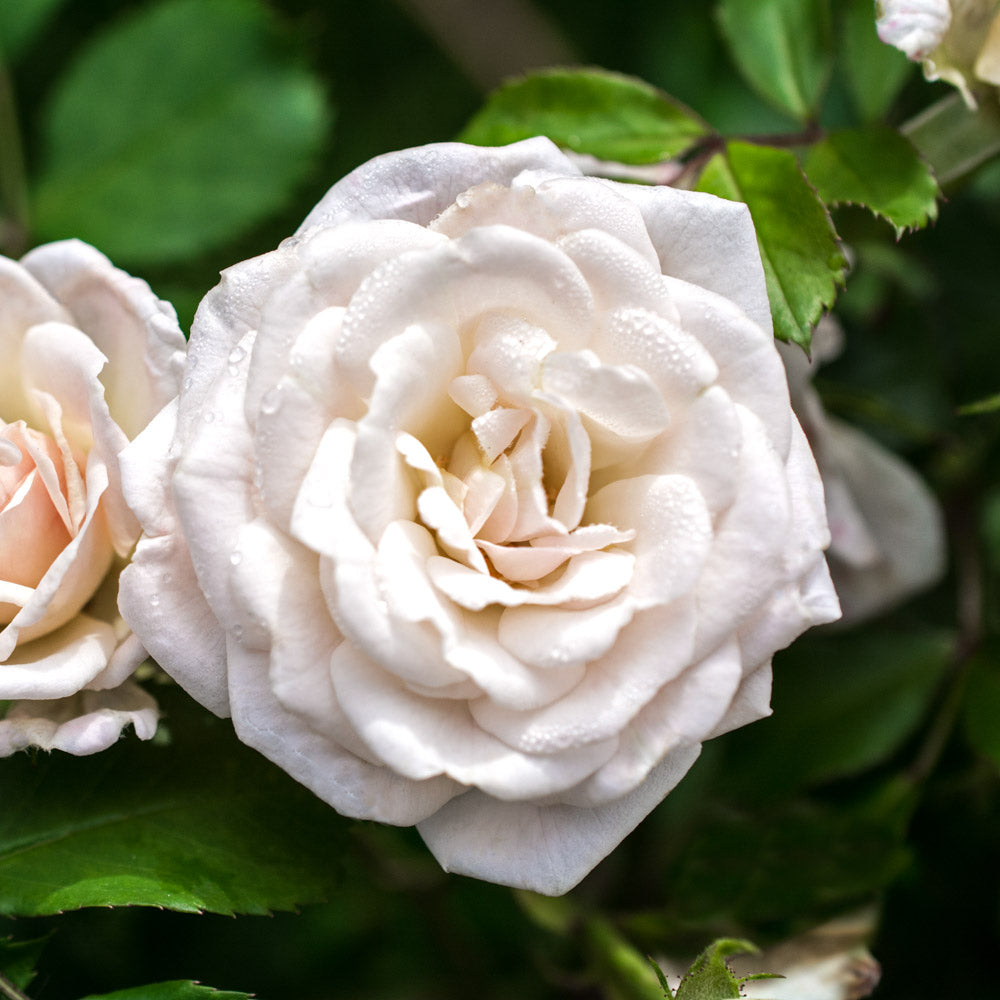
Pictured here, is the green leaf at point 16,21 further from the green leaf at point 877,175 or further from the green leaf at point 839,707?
the green leaf at point 839,707

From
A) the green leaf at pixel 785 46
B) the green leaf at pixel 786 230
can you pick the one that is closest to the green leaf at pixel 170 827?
the green leaf at pixel 786 230

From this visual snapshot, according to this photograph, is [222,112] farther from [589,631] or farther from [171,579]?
[589,631]

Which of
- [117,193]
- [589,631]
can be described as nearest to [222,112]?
[117,193]

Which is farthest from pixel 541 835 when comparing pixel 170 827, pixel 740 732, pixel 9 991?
pixel 740 732

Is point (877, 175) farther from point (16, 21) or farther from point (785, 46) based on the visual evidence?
point (16, 21)

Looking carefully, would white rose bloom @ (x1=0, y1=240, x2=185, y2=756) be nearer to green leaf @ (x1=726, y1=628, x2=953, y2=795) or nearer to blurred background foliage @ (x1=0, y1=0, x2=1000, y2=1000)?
blurred background foliage @ (x1=0, y1=0, x2=1000, y2=1000)
